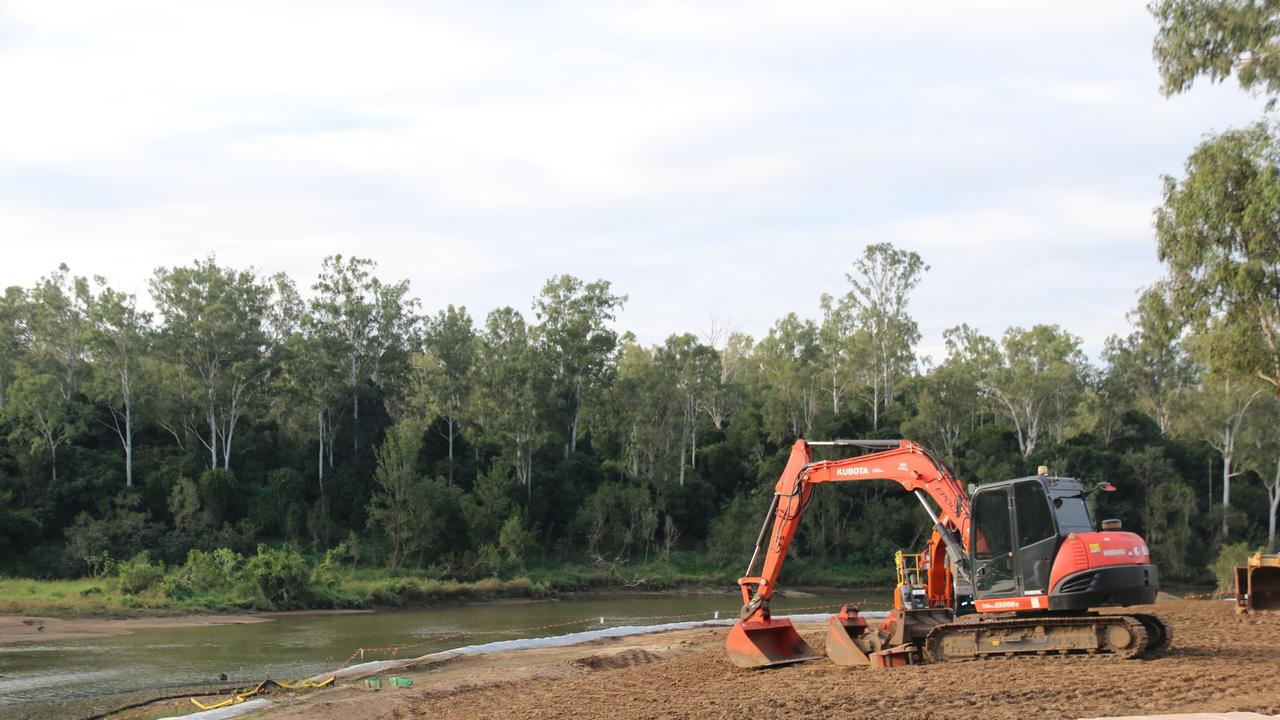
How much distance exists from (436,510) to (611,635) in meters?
29.3

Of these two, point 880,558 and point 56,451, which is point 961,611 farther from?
point 56,451

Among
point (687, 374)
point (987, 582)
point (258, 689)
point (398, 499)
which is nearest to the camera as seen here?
point (987, 582)

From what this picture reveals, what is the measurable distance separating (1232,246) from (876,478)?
42.0 ft

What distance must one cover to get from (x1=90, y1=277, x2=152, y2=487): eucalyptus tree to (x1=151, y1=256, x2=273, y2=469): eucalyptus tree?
7.63 feet

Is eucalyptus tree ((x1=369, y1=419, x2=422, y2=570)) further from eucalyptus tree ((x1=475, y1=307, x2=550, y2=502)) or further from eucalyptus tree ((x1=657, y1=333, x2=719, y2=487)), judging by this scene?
eucalyptus tree ((x1=657, y1=333, x2=719, y2=487))

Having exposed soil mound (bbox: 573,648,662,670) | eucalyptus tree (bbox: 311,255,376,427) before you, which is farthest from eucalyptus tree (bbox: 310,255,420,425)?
exposed soil mound (bbox: 573,648,662,670)

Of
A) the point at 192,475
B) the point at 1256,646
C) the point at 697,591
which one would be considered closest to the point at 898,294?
the point at 697,591

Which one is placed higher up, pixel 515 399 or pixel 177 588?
pixel 515 399

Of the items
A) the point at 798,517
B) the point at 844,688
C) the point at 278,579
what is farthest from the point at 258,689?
the point at 278,579

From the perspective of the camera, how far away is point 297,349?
204ft

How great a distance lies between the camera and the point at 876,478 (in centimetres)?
1689

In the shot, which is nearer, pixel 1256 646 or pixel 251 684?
pixel 1256 646

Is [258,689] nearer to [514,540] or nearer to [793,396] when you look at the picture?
[514,540]

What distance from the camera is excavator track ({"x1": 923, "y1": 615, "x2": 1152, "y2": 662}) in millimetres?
14523
